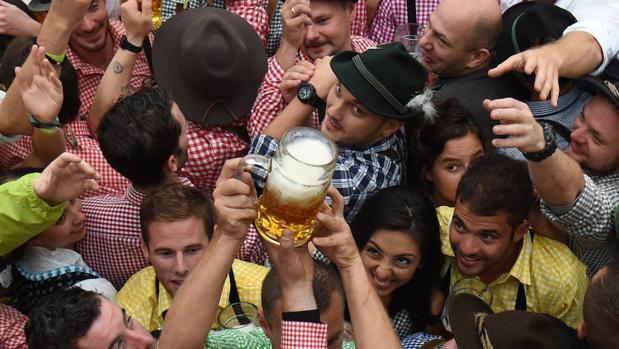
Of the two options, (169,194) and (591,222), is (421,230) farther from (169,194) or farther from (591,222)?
(169,194)

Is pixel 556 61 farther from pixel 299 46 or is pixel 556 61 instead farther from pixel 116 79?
pixel 116 79

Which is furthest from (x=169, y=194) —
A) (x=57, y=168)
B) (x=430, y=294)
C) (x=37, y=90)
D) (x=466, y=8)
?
(x=466, y=8)

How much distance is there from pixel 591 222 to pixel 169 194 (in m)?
1.50

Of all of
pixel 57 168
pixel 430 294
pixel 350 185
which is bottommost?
pixel 430 294

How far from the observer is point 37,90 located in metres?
2.89

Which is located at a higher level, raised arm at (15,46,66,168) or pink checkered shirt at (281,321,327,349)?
raised arm at (15,46,66,168)

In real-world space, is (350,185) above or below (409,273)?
above

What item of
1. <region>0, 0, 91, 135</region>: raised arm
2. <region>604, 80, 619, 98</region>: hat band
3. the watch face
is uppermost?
<region>0, 0, 91, 135</region>: raised arm

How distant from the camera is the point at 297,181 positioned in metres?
1.77

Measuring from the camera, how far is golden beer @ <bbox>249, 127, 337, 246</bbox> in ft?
5.81

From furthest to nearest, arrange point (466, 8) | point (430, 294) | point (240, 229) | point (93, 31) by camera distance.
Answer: point (93, 31) → point (466, 8) → point (430, 294) → point (240, 229)

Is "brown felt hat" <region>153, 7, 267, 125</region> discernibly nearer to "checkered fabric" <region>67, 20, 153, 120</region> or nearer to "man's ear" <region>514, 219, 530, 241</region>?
"checkered fabric" <region>67, 20, 153, 120</region>

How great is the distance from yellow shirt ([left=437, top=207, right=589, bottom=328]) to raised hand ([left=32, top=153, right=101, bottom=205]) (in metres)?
1.53

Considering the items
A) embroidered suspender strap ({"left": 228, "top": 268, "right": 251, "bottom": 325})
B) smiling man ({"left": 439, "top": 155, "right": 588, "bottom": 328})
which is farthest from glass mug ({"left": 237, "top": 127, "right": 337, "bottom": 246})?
smiling man ({"left": 439, "top": 155, "right": 588, "bottom": 328})
